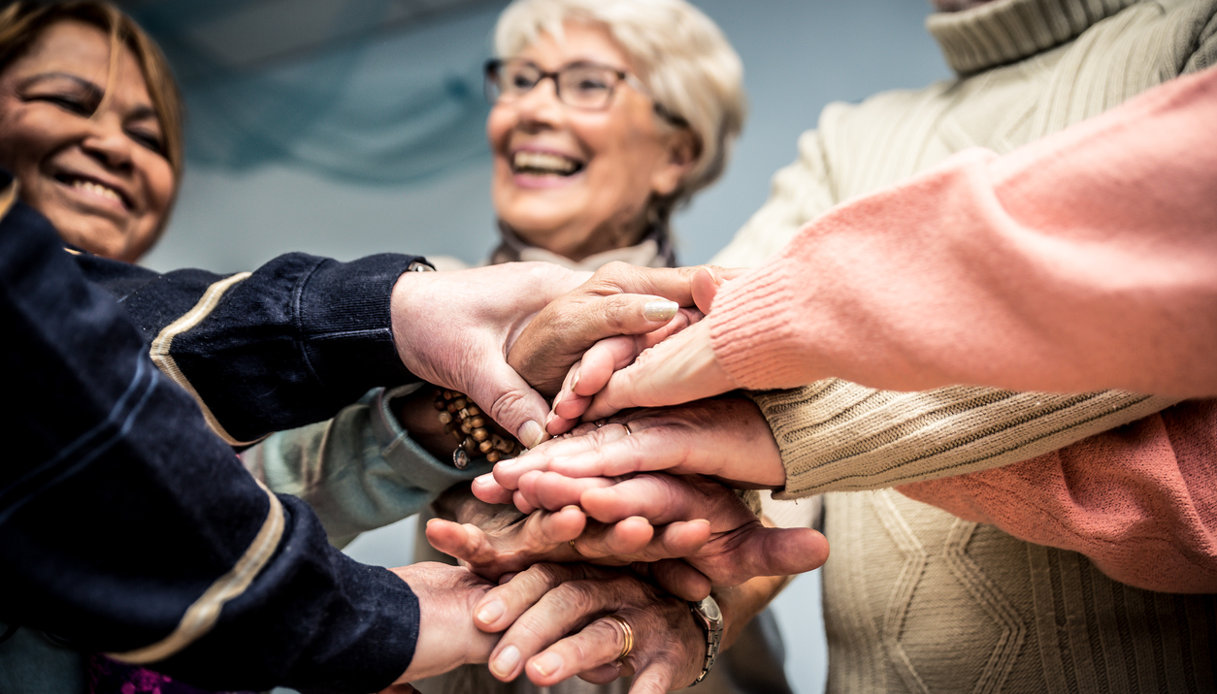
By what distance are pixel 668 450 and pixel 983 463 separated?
10.4 inches

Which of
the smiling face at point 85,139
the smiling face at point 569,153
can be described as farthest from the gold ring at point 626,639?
the smiling face at point 85,139

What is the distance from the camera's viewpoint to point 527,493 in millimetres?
672

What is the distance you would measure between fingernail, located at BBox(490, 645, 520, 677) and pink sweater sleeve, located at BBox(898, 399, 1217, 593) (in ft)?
1.34

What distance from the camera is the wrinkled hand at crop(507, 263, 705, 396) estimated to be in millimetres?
713

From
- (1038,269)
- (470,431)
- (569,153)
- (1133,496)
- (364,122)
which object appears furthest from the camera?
(364,122)

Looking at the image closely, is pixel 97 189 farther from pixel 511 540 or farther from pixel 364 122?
pixel 364 122

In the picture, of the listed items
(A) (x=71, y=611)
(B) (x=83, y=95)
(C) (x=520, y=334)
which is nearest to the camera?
(A) (x=71, y=611)

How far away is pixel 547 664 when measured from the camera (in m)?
0.63

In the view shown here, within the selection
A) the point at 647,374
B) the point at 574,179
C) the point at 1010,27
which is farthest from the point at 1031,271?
the point at 574,179

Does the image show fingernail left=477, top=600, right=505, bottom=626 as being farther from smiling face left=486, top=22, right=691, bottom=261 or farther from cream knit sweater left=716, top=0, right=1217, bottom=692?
smiling face left=486, top=22, right=691, bottom=261

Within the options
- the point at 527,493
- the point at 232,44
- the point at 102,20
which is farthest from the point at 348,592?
the point at 232,44

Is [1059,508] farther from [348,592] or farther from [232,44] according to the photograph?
[232,44]

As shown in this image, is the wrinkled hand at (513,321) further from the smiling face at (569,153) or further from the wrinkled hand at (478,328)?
the smiling face at (569,153)

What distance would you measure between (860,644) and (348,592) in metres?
0.63
